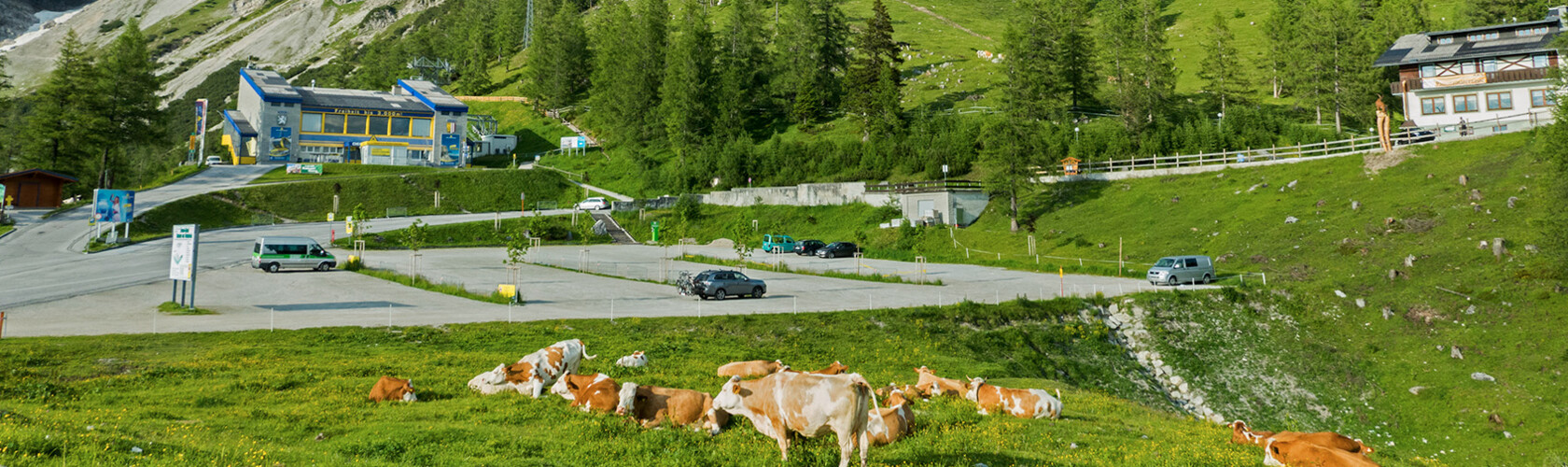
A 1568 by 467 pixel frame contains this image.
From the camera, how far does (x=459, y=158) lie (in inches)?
3807

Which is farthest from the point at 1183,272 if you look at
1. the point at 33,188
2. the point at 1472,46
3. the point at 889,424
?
the point at 33,188

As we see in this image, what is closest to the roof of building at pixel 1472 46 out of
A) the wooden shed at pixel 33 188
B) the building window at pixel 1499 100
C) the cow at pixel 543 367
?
the building window at pixel 1499 100

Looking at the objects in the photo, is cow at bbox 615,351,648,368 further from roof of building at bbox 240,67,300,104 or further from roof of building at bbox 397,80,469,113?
roof of building at bbox 240,67,300,104

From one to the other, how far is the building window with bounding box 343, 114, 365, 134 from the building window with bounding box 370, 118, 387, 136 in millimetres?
918

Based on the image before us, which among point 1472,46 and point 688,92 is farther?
point 688,92

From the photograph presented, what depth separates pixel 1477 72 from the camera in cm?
6544

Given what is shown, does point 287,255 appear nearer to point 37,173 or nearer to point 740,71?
point 37,173

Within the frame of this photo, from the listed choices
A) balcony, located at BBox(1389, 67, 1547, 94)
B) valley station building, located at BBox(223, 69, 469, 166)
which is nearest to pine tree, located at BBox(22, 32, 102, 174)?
valley station building, located at BBox(223, 69, 469, 166)

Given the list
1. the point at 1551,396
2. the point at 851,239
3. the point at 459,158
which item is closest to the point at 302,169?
the point at 459,158

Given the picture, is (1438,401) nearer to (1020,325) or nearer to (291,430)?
(1020,325)

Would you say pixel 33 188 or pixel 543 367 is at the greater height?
pixel 33 188

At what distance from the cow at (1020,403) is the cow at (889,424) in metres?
3.14

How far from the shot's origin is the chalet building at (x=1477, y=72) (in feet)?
207

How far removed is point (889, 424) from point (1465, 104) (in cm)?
8019
